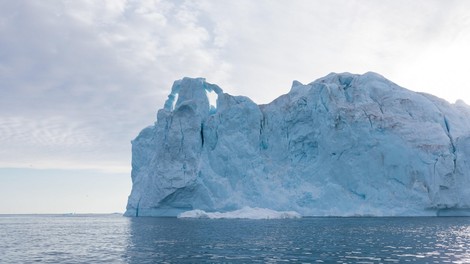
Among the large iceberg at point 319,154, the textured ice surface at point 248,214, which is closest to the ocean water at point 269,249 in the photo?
the large iceberg at point 319,154

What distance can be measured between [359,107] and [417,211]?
33.1 feet

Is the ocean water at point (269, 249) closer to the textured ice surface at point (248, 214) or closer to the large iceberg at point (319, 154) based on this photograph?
the large iceberg at point (319, 154)

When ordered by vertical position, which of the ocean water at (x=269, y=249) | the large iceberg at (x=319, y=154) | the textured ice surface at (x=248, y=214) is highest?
the large iceberg at (x=319, y=154)

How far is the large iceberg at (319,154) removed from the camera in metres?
40.3

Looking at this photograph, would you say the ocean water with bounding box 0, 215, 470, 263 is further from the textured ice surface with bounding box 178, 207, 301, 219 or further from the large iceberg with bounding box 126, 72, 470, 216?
the textured ice surface with bounding box 178, 207, 301, 219

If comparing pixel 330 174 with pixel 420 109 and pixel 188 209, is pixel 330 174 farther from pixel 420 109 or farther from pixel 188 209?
pixel 188 209

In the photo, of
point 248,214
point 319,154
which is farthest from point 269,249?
point 319,154

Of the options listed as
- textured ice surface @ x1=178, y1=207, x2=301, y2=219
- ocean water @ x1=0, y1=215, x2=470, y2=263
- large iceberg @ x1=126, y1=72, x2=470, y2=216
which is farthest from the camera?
textured ice surface @ x1=178, y1=207, x2=301, y2=219

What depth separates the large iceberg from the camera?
4031 cm

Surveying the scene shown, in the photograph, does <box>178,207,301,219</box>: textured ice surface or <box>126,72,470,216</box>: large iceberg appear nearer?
<box>126,72,470,216</box>: large iceberg

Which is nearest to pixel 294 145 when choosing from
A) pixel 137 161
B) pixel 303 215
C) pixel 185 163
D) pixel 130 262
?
pixel 303 215

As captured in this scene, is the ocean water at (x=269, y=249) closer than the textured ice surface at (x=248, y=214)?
Yes

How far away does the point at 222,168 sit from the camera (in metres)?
44.2

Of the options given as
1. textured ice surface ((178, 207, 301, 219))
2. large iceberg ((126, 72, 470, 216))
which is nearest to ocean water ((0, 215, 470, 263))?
large iceberg ((126, 72, 470, 216))
